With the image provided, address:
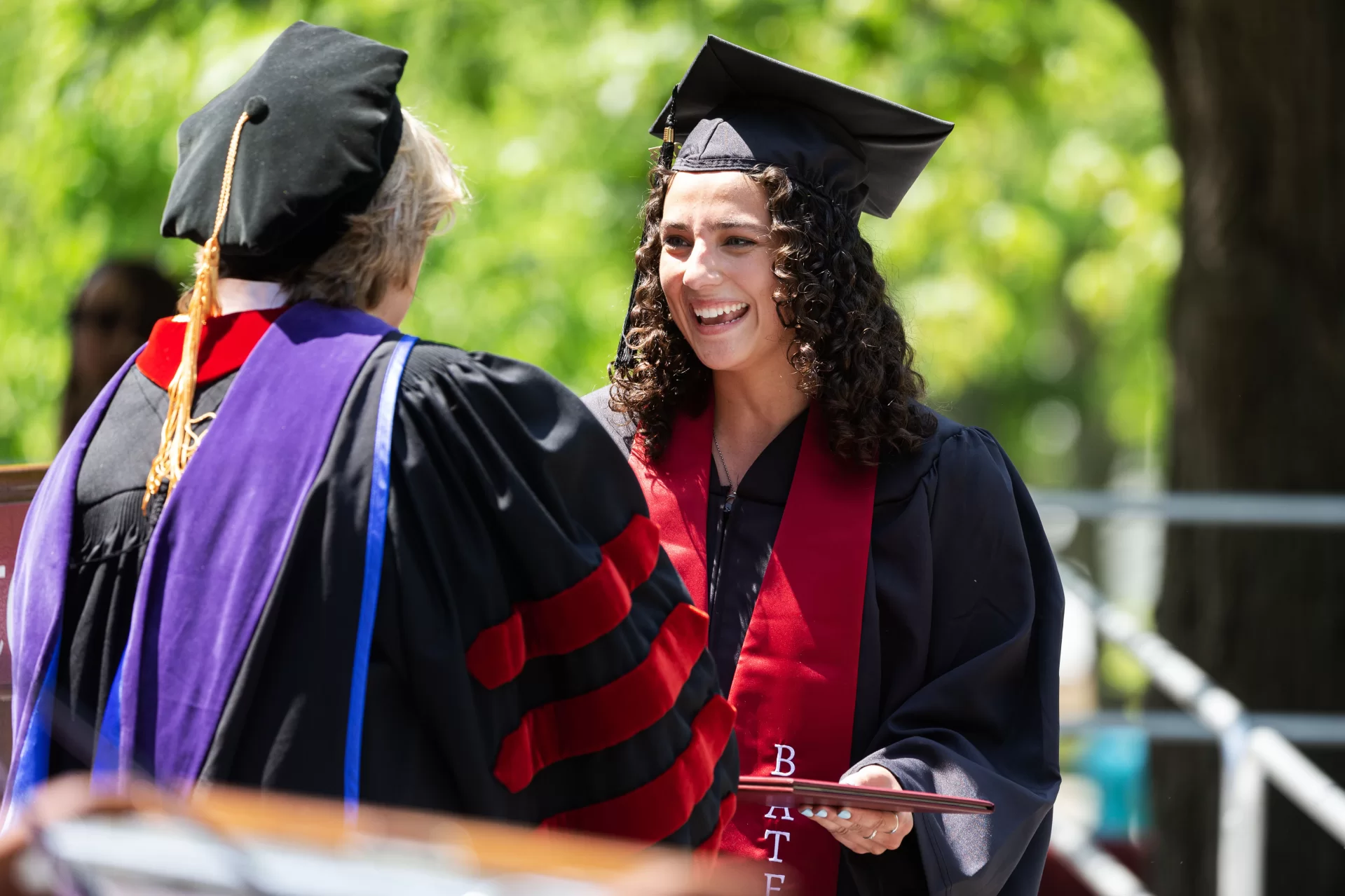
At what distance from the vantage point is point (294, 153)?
179cm


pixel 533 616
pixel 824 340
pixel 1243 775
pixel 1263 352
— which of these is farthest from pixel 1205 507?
pixel 533 616

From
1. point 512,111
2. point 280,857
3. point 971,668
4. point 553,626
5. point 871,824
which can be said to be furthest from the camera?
point 512,111

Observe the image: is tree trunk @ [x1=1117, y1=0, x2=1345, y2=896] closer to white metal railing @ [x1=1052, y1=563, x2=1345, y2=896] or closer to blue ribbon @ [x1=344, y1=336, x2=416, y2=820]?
white metal railing @ [x1=1052, y1=563, x2=1345, y2=896]

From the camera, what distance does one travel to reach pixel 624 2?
5.92 m

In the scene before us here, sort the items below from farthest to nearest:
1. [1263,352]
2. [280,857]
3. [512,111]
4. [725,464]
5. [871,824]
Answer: [512,111]
[1263,352]
[725,464]
[871,824]
[280,857]

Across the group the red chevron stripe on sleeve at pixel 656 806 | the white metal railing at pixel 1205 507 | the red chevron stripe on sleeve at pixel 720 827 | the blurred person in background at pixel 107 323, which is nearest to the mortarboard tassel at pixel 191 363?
the red chevron stripe on sleeve at pixel 656 806

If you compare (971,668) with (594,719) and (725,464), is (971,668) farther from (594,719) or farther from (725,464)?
(594,719)

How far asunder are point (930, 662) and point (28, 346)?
19.5 ft

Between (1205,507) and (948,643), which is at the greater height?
(1205,507)

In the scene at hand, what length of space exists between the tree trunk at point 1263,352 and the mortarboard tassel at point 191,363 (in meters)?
4.19

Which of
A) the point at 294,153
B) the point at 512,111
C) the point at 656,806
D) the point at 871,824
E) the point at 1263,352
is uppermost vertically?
the point at 512,111

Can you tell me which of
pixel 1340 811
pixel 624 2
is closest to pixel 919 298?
pixel 624 2

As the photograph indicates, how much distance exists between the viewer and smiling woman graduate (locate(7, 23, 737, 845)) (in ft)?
5.42

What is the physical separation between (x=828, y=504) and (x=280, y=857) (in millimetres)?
1593
